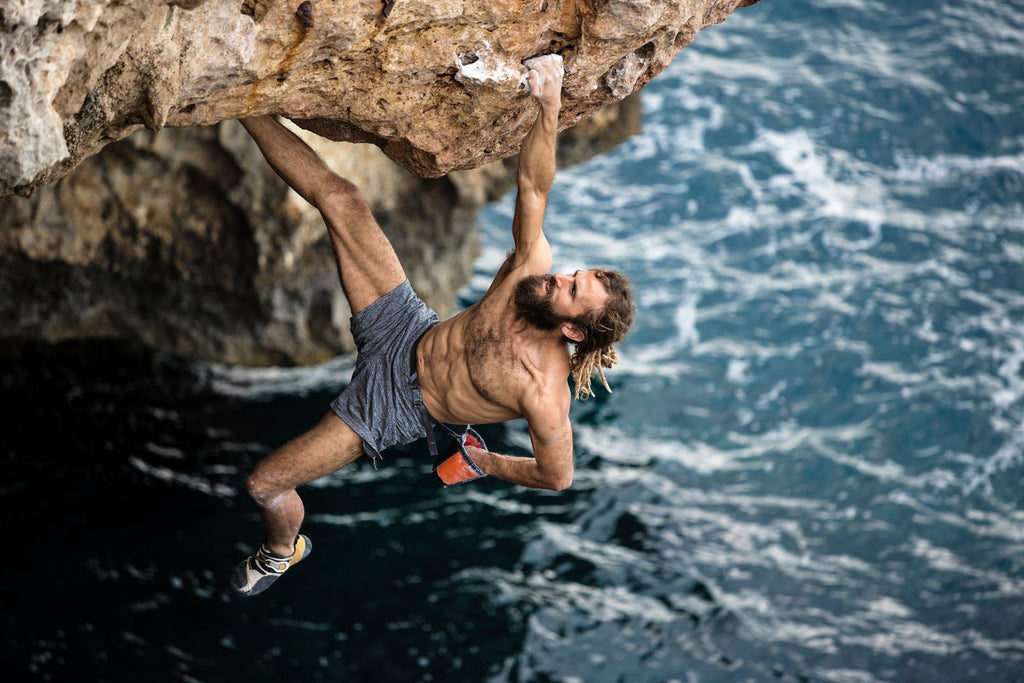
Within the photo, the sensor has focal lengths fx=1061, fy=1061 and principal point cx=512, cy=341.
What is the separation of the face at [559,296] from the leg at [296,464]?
4.67ft

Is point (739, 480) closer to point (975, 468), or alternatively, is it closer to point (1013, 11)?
point (975, 468)

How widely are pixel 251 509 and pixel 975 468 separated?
29.4 ft

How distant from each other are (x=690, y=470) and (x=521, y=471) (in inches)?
294

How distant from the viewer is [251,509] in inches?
430

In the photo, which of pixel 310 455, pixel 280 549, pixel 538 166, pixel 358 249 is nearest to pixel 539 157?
pixel 538 166

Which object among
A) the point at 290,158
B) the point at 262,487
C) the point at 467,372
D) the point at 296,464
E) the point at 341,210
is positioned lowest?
the point at 262,487

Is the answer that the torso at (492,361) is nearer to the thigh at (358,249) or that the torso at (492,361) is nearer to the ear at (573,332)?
the ear at (573,332)

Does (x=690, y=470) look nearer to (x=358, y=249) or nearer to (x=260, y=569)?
(x=260, y=569)

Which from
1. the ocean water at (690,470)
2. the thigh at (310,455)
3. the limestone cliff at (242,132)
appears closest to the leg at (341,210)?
the limestone cliff at (242,132)

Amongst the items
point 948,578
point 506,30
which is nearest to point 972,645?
point 948,578

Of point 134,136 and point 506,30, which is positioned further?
point 134,136

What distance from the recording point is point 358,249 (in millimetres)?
6367

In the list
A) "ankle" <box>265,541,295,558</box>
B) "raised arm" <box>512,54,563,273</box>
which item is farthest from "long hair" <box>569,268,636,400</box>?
"ankle" <box>265,541,295,558</box>

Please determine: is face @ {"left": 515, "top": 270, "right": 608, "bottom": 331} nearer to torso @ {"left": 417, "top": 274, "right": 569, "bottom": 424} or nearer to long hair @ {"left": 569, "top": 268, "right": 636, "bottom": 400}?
long hair @ {"left": 569, "top": 268, "right": 636, "bottom": 400}
